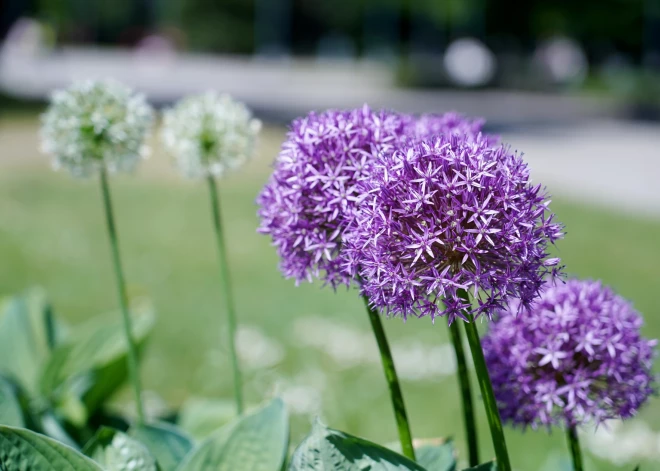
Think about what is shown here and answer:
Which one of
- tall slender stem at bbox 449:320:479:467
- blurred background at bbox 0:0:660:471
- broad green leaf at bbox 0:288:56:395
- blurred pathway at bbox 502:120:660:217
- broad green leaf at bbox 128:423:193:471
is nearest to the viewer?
tall slender stem at bbox 449:320:479:467

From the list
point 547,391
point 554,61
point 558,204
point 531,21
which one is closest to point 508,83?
point 554,61

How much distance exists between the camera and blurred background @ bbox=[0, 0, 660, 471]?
16.3 feet

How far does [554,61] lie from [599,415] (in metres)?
36.4

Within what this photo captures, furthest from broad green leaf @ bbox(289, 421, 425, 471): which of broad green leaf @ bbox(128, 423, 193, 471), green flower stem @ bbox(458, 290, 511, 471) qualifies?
broad green leaf @ bbox(128, 423, 193, 471)

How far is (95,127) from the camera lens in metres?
2.60

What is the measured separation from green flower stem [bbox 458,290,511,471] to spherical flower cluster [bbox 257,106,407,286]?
35cm

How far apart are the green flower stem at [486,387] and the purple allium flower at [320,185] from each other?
35 cm

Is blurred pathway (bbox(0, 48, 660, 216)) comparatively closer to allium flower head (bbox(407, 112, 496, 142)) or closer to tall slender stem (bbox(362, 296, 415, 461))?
allium flower head (bbox(407, 112, 496, 142))

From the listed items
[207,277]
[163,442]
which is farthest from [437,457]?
[207,277]

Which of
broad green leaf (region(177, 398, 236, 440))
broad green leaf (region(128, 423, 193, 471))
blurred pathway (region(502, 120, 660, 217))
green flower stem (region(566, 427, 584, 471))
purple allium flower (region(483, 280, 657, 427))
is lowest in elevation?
blurred pathway (region(502, 120, 660, 217))

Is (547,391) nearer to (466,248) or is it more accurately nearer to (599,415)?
(599,415)

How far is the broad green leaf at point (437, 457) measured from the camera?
2.25 m

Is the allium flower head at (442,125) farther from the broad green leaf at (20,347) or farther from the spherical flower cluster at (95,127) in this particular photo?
the broad green leaf at (20,347)

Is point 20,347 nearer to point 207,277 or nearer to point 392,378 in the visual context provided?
point 392,378
